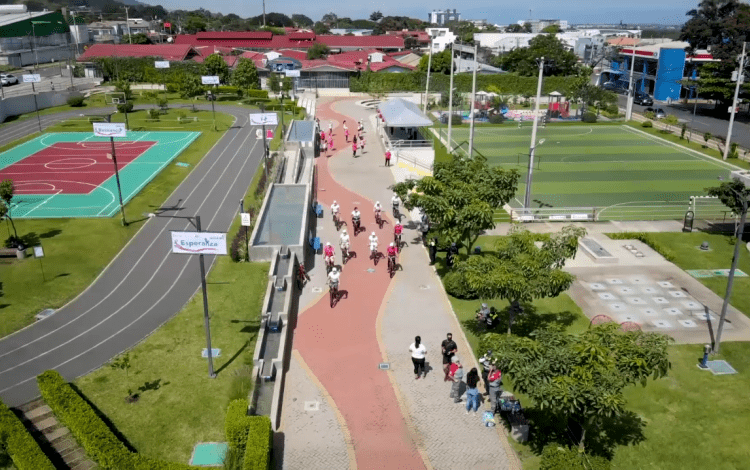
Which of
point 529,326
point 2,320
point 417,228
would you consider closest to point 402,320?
point 529,326

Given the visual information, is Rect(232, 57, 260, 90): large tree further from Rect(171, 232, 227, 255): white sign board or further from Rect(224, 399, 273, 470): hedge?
Rect(224, 399, 273, 470): hedge

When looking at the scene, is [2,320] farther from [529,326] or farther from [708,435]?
[708,435]

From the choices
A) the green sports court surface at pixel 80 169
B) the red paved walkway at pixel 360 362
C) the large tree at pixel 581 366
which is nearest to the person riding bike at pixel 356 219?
the red paved walkway at pixel 360 362

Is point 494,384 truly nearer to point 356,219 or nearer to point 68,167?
point 356,219

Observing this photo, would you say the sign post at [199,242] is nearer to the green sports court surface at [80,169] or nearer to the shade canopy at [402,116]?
the green sports court surface at [80,169]

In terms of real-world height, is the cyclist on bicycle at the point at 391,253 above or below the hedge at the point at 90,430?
above

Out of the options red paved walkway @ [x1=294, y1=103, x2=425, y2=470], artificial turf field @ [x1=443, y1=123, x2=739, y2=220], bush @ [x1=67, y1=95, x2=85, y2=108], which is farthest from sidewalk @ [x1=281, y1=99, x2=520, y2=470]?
bush @ [x1=67, y1=95, x2=85, y2=108]
